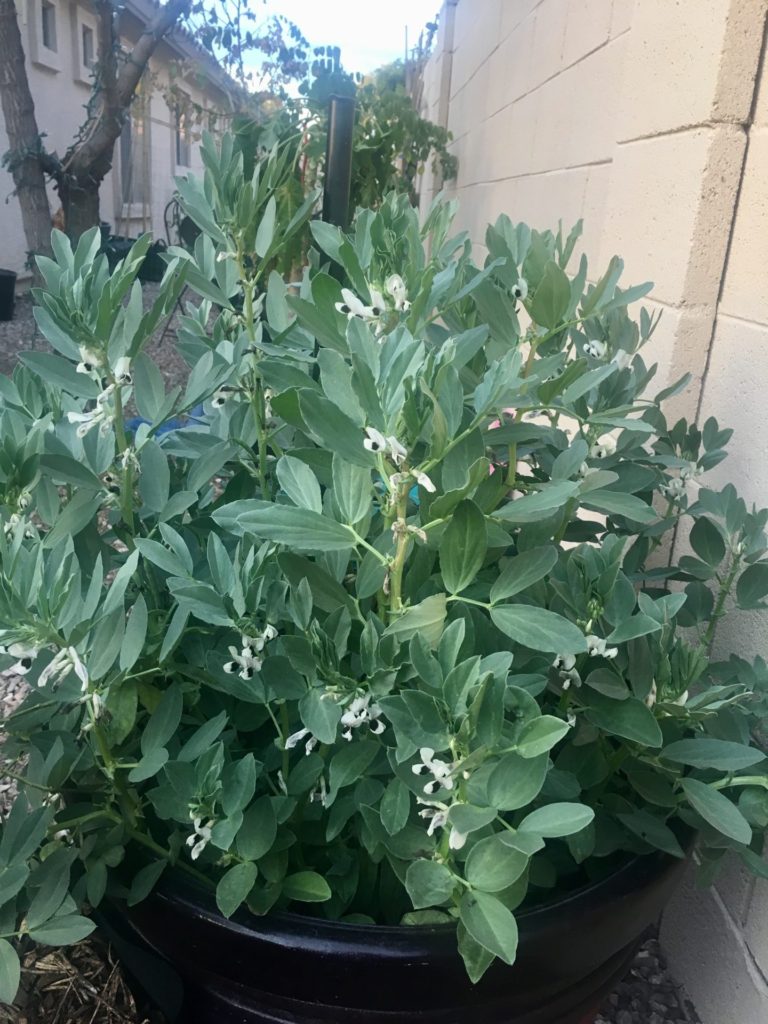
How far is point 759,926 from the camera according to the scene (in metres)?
0.94

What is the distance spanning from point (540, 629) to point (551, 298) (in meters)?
0.31

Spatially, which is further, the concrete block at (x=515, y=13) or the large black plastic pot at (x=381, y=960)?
the concrete block at (x=515, y=13)

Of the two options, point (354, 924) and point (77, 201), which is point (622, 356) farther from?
point (77, 201)

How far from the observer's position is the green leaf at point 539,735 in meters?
0.52

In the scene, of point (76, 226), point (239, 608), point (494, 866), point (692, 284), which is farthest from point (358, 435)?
point (76, 226)

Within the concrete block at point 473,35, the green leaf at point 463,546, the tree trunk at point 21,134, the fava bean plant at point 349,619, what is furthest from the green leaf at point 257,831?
the tree trunk at point 21,134

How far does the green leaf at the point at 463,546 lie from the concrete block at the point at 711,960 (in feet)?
2.25

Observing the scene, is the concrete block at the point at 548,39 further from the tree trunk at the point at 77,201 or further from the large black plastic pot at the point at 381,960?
the tree trunk at the point at 77,201

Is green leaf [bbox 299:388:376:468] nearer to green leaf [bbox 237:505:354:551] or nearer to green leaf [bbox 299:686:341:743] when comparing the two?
green leaf [bbox 237:505:354:551]

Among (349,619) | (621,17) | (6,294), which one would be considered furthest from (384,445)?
(6,294)

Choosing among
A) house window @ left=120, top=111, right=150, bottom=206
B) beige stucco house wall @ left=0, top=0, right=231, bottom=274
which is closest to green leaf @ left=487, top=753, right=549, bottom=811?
beige stucco house wall @ left=0, top=0, right=231, bottom=274

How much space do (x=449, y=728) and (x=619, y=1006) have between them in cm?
78

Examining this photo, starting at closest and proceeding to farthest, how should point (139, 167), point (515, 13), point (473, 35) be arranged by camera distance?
point (515, 13)
point (473, 35)
point (139, 167)

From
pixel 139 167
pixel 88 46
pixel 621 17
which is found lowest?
pixel 621 17
